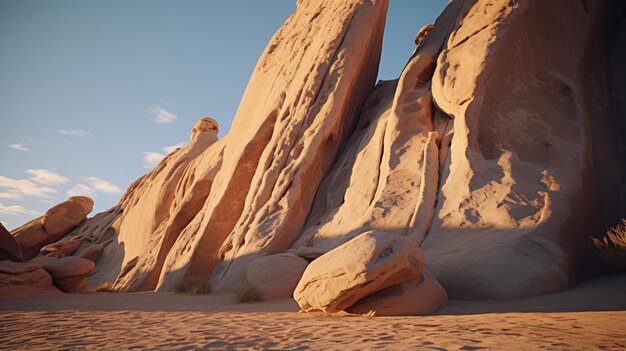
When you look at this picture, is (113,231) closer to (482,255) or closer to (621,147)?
(482,255)

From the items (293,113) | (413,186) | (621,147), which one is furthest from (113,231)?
(621,147)

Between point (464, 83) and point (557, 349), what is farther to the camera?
point (464, 83)

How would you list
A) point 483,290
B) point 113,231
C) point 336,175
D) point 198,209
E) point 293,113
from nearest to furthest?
1. point 483,290
2. point 336,175
3. point 293,113
4. point 198,209
5. point 113,231

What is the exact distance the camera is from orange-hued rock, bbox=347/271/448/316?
4.24m

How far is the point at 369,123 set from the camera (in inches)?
406

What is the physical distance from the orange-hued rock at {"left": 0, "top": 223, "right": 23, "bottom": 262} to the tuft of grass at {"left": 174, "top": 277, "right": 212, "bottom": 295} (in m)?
5.62

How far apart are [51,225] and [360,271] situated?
22.5m

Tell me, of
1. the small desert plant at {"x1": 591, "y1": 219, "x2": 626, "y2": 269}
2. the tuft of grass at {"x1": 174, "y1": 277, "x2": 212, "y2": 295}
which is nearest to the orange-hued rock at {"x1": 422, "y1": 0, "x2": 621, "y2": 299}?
the small desert plant at {"x1": 591, "y1": 219, "x2": 626, "y2": 269}

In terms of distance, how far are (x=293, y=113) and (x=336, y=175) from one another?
212cm

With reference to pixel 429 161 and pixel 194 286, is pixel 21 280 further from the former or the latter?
pixel 429 161

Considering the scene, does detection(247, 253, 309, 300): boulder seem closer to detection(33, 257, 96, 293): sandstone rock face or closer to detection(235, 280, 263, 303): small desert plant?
detection(235, 280, 263, 303): small desert plant

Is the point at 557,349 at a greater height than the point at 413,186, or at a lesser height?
lesser

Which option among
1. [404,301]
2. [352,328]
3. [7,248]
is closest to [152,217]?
[7,248]

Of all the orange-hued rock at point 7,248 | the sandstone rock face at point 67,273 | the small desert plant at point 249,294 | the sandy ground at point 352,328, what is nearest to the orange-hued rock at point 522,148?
the sandy ground at point 352,328
